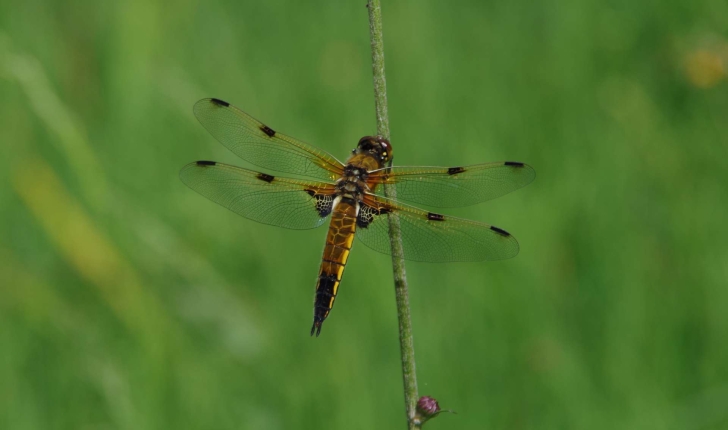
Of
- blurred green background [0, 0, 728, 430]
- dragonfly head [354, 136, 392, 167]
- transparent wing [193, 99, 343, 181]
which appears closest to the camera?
dragonfly head [354, 136, 392, 167]

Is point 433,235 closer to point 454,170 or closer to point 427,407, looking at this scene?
point 454,170

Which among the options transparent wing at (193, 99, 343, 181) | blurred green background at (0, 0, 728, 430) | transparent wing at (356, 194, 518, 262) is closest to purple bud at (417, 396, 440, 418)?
transparent wing at (356, 194, 518, 262)

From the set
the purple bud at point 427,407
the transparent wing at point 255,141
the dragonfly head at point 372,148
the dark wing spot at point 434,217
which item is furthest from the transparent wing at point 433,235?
the purple bud at point 427,407

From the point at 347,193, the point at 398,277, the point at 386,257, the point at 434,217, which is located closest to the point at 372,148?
the point at 347,193

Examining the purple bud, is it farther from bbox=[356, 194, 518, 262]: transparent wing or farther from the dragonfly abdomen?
bbox=[356, 194, 518, 262]: transparent wing

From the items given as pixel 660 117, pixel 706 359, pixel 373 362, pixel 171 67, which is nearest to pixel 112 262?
pixel 373 362

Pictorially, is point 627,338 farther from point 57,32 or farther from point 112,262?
point 57,32
